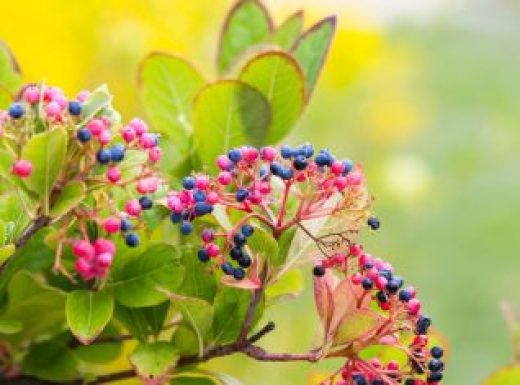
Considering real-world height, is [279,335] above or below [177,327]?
above

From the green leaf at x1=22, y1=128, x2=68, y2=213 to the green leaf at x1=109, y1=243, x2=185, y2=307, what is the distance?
13cm

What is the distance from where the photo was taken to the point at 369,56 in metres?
2.60

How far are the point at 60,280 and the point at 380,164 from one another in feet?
7.43

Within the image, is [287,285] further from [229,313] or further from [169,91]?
[169,91]

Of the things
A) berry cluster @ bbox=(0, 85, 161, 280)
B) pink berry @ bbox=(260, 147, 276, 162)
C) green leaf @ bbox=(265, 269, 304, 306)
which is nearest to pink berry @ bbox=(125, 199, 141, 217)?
berry cluster @ bbox=(0, 85, 161, 280)

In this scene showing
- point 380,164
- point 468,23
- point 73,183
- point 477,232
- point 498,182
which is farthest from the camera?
point 468,23

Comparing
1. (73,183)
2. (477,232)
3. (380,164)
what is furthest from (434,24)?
(73,183)

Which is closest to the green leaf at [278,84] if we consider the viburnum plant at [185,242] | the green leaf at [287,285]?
the viburnum plant at [185,242]

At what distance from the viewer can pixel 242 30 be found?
1039 millimetres

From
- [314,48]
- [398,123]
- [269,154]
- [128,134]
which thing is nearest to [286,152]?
[269,154]

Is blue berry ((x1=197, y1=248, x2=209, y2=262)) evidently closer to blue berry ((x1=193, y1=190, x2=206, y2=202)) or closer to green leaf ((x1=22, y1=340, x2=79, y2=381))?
blue berry ((x1=193, y1=190, x2=206, y2=202))

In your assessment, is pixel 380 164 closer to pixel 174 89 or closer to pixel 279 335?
pixel 279 335

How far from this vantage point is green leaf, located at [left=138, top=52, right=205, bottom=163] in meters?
0.95

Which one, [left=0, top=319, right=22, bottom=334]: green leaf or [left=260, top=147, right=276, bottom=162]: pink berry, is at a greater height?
[left=260, top=147, right=276, bottom=162]: pink berry
